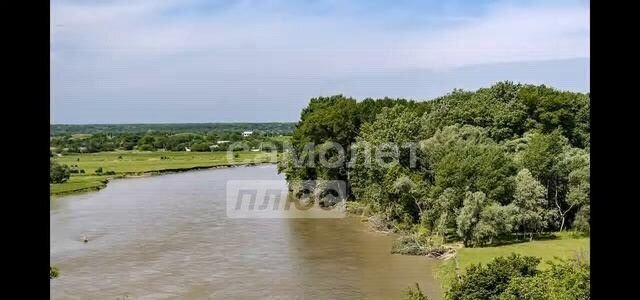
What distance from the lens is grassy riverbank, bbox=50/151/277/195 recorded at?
100 ft

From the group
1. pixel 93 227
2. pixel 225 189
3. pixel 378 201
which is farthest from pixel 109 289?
pixel 225 189

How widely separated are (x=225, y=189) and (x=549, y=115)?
14725 mm

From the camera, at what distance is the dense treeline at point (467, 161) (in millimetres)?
15539

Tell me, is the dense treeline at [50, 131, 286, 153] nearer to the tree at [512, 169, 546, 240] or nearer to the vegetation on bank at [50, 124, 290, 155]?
the vegetation on bank at [50, 124, 290, 155]

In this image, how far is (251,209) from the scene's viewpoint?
2498 cm

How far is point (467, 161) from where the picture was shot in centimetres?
1628

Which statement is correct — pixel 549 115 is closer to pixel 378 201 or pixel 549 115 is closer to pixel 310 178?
pixel 378 201

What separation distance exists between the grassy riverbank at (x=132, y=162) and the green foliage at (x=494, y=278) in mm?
21657

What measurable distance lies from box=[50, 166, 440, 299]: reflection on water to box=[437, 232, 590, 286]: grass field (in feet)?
2.06

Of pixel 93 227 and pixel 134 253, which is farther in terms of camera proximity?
pixel 93 227

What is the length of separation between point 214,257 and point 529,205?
7.62 metres

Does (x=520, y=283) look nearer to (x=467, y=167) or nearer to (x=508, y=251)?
(x=508, y=251)
